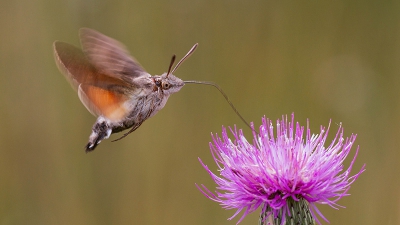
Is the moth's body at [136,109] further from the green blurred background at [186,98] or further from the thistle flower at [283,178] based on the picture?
the green blurred background at [186,98]

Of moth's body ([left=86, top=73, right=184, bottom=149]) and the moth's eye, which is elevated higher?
the moth's eye

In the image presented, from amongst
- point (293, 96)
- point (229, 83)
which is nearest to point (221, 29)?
point (229, 83)

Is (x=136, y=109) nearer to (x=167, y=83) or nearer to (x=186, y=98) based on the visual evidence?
(x=167, y=83)

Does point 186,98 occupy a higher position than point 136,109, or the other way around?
point 186,98

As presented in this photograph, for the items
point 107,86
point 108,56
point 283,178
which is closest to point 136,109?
point 107,86

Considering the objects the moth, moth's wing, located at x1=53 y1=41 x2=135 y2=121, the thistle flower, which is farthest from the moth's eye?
the thistle flower

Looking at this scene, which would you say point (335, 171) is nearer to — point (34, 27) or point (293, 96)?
point (293, 96)

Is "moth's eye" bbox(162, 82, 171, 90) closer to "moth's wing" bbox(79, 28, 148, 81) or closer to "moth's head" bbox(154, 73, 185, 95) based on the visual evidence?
"moth's head" bbox(154, 73, 185, 95)
